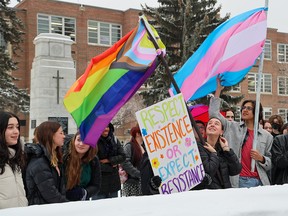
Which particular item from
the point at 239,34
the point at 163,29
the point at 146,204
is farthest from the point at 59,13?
the point at 146,204

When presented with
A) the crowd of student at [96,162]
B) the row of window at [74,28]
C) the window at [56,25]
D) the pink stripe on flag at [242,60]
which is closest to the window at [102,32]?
the row of window at [74,28]

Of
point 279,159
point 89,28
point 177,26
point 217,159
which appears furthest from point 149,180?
point 89,28

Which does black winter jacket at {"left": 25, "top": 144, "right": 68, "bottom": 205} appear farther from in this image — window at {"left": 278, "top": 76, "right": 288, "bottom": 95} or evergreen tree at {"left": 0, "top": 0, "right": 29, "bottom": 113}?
window at {"left": 278, "top": 76, "right": 288, "bottom": 95}

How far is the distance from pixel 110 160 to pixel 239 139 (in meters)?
1.71

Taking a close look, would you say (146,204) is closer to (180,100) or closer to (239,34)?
(180,100)

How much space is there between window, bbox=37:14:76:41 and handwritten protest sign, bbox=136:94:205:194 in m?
28.9

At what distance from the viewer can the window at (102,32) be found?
3447cm

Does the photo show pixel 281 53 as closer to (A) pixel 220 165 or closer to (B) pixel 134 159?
(B) pixel 134 159

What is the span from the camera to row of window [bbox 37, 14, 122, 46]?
31.9 metres

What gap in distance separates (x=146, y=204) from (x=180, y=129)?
2130 millimetres

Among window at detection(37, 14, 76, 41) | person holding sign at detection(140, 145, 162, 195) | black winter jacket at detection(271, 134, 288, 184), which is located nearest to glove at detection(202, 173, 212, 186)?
person holding sign at detection(140, 145, 162, 195)

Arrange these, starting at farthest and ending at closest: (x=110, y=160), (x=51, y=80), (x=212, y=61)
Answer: (x=51, y=80) → (x=110, y=160) → (x=212, y=61)

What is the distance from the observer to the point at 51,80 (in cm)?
1388

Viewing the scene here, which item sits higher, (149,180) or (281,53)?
(281,53)
